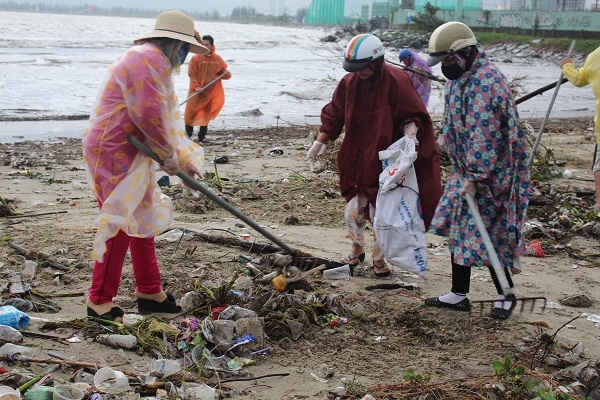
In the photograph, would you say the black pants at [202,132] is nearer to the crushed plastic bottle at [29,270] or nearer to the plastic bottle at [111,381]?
the crushed plastic bottle at [29,270]

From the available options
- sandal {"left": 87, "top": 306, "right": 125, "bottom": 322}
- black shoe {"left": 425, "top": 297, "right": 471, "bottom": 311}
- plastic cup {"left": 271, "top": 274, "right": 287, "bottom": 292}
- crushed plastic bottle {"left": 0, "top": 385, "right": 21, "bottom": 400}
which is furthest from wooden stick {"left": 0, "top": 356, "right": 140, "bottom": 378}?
black shoe {"left": 425, "top": 297, "right": 471, "bottom": 311}

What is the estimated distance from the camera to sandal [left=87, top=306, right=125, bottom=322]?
367 cm

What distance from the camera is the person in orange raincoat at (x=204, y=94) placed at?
1080 cm

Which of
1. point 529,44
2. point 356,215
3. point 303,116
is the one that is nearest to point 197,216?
point 356,215

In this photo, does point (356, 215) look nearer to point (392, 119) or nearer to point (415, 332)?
point (392, 119)

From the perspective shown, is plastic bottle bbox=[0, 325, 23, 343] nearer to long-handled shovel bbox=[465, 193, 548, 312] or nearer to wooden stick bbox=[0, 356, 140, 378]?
wooden stick bbox=[0, 356, 140, 378]

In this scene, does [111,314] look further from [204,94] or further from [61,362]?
[204,94]

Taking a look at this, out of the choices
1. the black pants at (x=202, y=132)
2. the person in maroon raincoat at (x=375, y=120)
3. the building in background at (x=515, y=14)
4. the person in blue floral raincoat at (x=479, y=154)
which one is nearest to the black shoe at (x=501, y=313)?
the person in blue floral raincoat at (x=479, y=154)

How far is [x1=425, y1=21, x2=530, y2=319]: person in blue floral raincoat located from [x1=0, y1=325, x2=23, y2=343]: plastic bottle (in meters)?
2.40

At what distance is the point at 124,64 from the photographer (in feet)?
11.2

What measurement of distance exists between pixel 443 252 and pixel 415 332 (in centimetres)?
182

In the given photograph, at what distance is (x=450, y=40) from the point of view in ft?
12.5

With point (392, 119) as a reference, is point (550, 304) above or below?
below

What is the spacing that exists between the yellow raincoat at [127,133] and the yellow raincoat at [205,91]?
7248 millimetres
